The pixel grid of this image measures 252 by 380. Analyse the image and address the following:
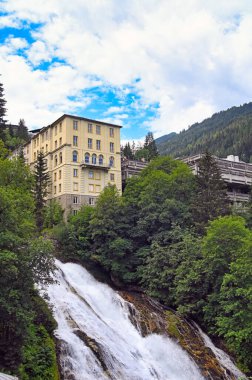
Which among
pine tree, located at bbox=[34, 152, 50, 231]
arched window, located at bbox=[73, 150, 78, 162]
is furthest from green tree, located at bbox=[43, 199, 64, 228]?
arched window, located at bbox=[73, 150, 78, 162]

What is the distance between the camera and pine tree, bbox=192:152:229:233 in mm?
43750

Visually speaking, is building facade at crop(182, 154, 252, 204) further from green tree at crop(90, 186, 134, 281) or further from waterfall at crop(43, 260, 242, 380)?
waterfall at crop(43, 260, 242, 380)

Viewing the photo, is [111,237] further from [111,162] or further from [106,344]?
[111,162]

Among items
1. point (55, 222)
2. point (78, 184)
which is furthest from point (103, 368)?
point (78, 184)

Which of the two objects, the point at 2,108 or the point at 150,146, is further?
the point at 150,146

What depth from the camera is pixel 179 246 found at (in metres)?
38.5

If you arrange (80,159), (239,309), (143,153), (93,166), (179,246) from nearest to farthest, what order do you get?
(239,309) → (179,246) → (80,159) → (93,166) → (143,153)

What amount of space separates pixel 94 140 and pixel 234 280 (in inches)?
1648

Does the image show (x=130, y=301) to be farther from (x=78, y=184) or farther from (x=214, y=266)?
(x=78, y=184)

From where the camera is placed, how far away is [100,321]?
28.8 m

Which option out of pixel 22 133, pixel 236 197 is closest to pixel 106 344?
pixel 236 197

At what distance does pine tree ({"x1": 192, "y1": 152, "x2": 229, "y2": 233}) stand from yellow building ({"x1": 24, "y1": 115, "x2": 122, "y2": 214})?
59.9ft

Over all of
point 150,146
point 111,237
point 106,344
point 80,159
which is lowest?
point 106,344

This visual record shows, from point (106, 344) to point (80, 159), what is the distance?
4249cm
